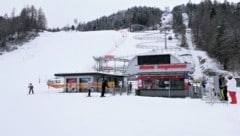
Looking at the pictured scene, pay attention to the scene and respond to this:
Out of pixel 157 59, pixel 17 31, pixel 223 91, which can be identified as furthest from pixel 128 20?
pixel 223 91

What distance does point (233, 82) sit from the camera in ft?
59.9

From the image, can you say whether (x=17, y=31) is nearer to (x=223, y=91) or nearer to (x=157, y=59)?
(x=157, y=59)

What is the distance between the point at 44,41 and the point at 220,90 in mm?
79596

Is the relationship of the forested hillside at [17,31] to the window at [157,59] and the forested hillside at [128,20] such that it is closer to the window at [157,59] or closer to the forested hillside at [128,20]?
the forested hillside at [128,20]

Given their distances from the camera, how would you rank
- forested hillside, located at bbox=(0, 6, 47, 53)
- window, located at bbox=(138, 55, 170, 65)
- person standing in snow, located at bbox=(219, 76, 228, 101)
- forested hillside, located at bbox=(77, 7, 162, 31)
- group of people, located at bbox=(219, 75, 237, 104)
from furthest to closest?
forested hillside, located at bbox=(77, 7, 162, 31) < forested hillside, located at bbox=(0, 6, 47, 53) < window, located at bbox=(138, 55, 170, 65) < person standing in snow, located at bbox=(219, 76, 228, 101) < group of people, located at bbox=(219, 75, 237, 104)

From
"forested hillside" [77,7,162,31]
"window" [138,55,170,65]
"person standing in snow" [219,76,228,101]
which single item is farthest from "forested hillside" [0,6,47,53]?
"person standing in snow" [219,76,228,101]

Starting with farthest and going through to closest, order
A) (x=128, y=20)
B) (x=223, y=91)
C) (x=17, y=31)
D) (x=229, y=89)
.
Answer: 1. (x=128, y=20)
2. (x=17, y=31)
3. (x=223, y=91)
4. (x=229, y=89)

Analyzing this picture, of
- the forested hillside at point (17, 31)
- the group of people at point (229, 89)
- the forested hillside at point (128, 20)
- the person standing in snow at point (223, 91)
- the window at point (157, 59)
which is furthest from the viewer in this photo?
the forested hillside at point (128, 20)

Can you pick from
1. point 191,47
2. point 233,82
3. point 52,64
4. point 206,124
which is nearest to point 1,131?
point 206,124

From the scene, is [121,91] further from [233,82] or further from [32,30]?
[32,30]

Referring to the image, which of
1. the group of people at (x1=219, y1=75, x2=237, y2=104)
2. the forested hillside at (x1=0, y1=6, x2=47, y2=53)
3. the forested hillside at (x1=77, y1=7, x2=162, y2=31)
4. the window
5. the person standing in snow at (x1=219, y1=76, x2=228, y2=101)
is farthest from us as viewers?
the forested hillside at (x1=77, y1=7, x2=162, y2=31)

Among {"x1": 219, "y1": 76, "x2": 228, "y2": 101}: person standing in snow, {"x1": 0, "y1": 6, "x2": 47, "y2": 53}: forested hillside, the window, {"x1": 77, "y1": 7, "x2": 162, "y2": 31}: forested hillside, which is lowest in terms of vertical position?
{"x1": 219, "y1": 76, "x2": 228, "y2": 101}: person standing in snow

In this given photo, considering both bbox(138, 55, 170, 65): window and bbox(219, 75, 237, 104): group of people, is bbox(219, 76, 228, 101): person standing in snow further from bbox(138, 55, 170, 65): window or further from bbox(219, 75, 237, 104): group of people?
bbox(138, 55, 170, 65): window

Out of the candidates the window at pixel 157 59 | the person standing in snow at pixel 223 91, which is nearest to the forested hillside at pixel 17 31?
the window at pixel 157 59
